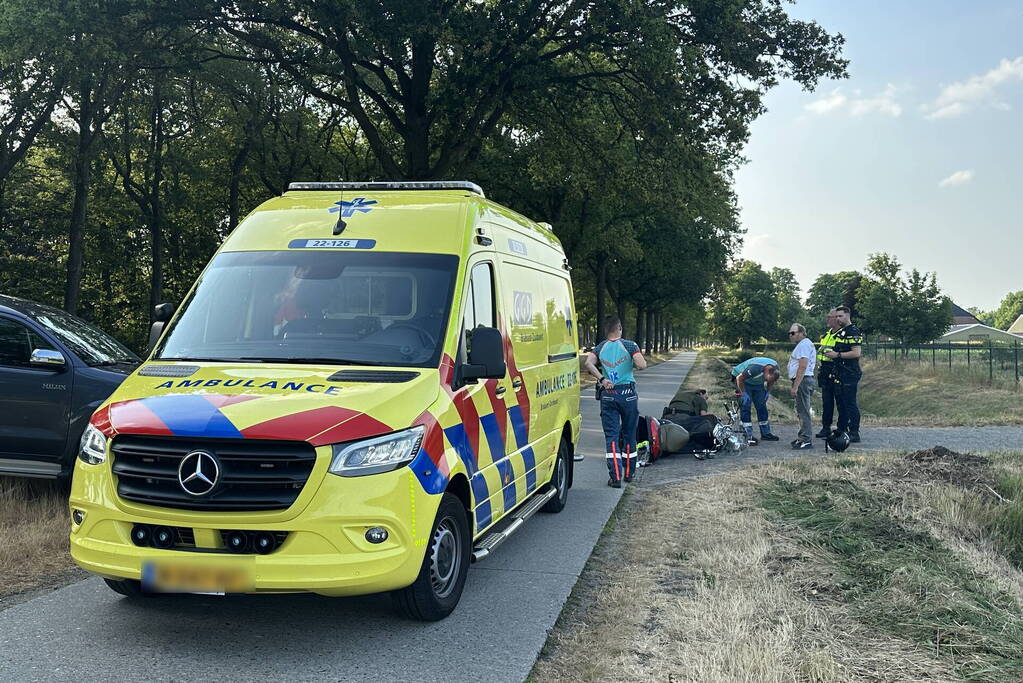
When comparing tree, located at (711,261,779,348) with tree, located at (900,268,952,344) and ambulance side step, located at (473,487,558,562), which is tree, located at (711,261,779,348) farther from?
ambulance side step, located at (473,487,558,562)

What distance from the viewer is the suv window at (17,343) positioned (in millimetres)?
7988

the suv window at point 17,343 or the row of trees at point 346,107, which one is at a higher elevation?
the row of trees at point 346,107

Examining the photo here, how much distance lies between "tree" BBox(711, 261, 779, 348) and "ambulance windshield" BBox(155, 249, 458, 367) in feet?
320

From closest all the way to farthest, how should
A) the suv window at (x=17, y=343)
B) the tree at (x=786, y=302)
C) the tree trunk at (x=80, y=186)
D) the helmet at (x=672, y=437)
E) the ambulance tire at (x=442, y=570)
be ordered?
the ambulance tire at (x=442, y=570) < the suv window at (x=17, y=343) < the helmet at (x=672, y=437) < the tree trunk at (x=80, y=186) < the tree at (x=786, y=302)

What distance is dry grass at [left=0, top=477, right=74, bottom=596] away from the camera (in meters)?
5.87

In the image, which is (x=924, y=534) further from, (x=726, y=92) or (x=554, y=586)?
(x=726, y=92)

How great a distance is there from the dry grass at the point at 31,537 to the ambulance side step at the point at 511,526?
113 inches

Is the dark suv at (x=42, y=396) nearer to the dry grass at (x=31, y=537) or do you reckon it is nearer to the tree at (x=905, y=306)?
the dry grass at (x=31, y=537)

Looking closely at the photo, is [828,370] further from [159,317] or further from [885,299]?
[885,299]

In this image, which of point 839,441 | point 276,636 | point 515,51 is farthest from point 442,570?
point 515,51

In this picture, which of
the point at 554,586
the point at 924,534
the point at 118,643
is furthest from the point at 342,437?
the point at 924,534

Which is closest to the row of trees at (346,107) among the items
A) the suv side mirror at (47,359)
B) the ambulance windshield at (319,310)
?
the suv side mirror at (47,359)

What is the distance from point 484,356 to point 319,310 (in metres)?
1.12

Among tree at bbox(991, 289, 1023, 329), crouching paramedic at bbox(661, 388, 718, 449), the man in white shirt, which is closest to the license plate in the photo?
crouching paramedic at bbox(661, 388, 718, 449)
